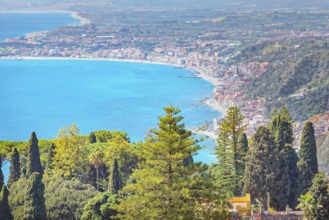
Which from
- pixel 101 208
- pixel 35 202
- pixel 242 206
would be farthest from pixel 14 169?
pixel 242 206

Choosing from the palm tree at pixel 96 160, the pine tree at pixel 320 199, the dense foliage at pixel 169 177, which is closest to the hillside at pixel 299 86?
the dense foliage at pixel 169 177

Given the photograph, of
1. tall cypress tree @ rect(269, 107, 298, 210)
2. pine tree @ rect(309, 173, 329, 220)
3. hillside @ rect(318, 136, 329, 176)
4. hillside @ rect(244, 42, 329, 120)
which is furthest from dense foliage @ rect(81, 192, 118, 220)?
hillside @ rect(244, 42, 329, 120)

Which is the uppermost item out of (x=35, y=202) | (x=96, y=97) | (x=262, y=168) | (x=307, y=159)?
(x=96, y=97)

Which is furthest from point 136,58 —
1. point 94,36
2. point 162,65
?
point 94,36

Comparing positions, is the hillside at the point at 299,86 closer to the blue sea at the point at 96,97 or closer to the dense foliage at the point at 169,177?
the blue sea at the point at 96,97

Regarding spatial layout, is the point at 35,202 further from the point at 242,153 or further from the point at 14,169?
the point at 242,153

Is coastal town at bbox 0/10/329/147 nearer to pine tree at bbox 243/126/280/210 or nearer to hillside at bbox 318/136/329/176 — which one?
hillside at bbox 318/136/329/176
